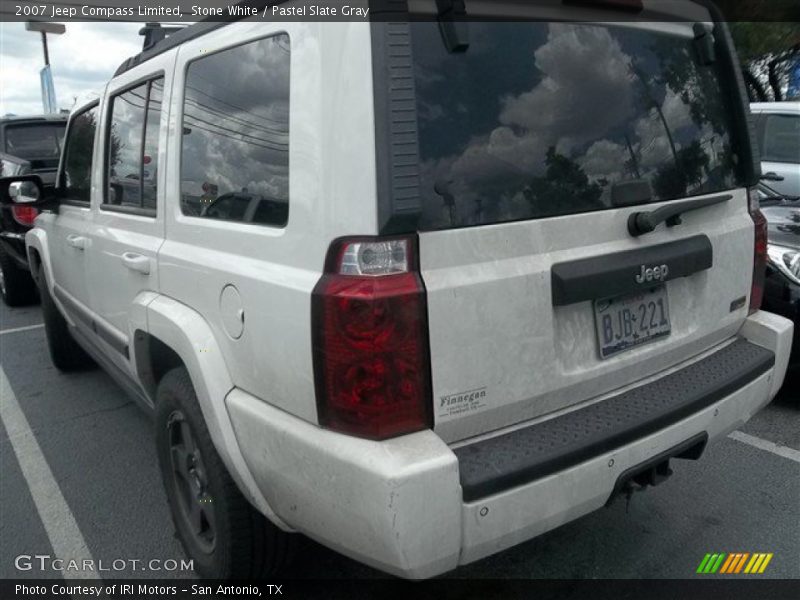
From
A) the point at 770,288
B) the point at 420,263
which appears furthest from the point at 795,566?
the point at 420,263

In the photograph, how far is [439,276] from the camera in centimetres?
184

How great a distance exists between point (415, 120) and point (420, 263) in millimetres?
374

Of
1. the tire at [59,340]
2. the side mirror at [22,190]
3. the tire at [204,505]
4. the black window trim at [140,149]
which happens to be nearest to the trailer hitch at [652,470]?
the tire at [204,505]

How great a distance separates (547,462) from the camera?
194 centimetres

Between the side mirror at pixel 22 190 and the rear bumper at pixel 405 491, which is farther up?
the side mirror at pixel 22 190

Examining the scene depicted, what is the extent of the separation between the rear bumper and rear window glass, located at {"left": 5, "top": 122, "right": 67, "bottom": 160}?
825 centimetres

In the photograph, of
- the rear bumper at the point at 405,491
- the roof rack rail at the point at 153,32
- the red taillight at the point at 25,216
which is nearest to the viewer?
the rear bumper at the point at 405,491

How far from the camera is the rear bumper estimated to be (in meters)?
1.74

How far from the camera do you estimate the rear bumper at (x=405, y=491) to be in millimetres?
1742

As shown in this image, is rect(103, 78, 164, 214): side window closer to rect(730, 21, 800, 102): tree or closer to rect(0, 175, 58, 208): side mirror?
rect(0, 175, 58, 208): side mirror

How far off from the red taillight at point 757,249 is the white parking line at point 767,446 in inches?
37.1

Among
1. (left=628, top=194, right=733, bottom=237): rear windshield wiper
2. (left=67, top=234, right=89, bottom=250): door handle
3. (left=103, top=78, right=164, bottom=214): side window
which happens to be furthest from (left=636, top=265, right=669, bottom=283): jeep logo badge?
(left=67, top=234, right=89, bottom=250): door handle

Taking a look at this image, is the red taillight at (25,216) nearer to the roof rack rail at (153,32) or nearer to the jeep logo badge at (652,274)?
the roof rack rail at (153,32)

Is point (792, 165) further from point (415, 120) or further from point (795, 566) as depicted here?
point (415, 120)
